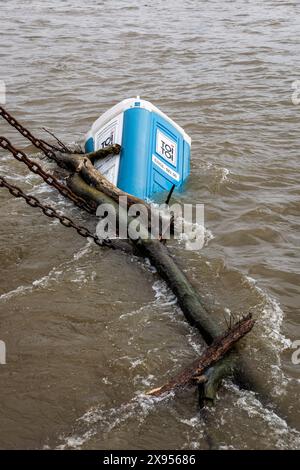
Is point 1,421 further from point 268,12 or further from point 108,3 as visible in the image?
point 108,3

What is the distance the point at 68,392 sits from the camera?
3.32 metres

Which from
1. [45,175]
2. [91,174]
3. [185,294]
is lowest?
[185,294]

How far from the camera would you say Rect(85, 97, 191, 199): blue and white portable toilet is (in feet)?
18.4

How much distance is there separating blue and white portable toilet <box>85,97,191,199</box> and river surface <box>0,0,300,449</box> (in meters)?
0.30

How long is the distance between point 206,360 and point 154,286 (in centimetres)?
117

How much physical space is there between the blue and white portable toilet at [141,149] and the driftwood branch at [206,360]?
235 centimetres

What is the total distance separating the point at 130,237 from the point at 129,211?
41cm

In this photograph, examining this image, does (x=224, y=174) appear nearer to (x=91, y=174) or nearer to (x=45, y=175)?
(x=91, y=174)

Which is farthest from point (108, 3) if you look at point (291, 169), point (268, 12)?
point (291, 169)

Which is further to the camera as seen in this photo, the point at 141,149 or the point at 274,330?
the point at 141,149

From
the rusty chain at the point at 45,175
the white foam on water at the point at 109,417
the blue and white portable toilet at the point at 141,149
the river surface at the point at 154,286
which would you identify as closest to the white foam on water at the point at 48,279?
the river surface at the point at 154,286

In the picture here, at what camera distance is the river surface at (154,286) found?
123 inches

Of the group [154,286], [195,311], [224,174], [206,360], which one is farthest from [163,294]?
[224,174]

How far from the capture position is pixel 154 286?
14.5ft
